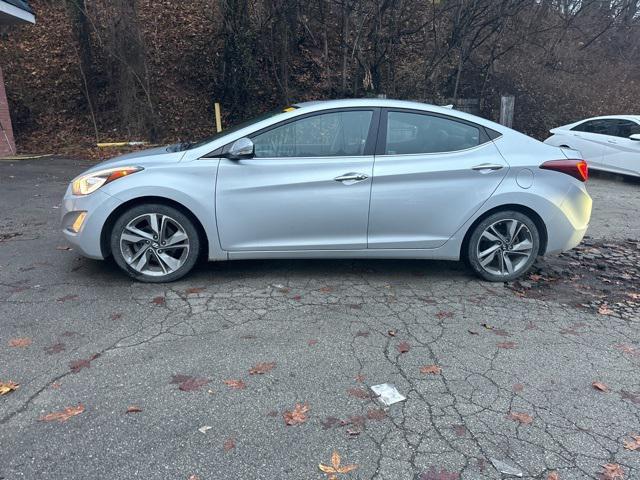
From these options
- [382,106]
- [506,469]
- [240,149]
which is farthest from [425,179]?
[506,469]

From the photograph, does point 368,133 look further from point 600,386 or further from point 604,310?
point 600,386

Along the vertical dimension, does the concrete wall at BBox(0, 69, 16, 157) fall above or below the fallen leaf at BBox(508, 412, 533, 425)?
above

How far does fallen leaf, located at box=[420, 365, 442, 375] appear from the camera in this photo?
3.32 metres

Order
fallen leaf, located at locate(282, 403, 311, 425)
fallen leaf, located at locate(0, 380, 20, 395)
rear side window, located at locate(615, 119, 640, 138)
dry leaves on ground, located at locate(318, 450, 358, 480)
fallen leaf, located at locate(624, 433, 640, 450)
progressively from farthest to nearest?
rear side window, located at locate(615, 119, 640, 138) → fallen leaf, located at locate(0, 380, 20, 395) → fallen leaf, located at locate(282, 403, 311, 425) → fallen leaf, located at locate(624, 433, 640, 450) → dry leaves on ground, located at locate(318, 450, 358, 480)

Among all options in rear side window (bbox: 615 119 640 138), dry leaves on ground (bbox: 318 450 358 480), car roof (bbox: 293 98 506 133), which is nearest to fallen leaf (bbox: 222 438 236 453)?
dry leaves on ground (bbox: 318 450 358 480)

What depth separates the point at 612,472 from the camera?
2.48 m

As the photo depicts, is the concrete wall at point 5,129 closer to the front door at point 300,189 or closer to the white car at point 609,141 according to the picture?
the front door at point 300,189

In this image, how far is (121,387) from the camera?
10.1 feet

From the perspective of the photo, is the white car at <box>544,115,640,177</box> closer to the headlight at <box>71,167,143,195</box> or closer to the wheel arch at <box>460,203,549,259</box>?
the wheel arch at <box>460,203,549,259</box>

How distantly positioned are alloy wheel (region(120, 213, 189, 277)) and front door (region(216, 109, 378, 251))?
40 centimetres

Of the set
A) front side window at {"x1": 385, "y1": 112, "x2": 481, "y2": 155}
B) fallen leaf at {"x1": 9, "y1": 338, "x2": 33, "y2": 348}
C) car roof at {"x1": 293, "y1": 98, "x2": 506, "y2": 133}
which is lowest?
fallen leaf at {"x1": 9, "y1": 338, "x2": 33, "y2": 348}

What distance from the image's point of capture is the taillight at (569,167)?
189 inches

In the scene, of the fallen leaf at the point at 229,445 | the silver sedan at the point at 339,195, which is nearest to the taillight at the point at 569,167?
the silver sedan at the point at 339,195

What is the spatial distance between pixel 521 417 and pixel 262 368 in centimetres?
159
